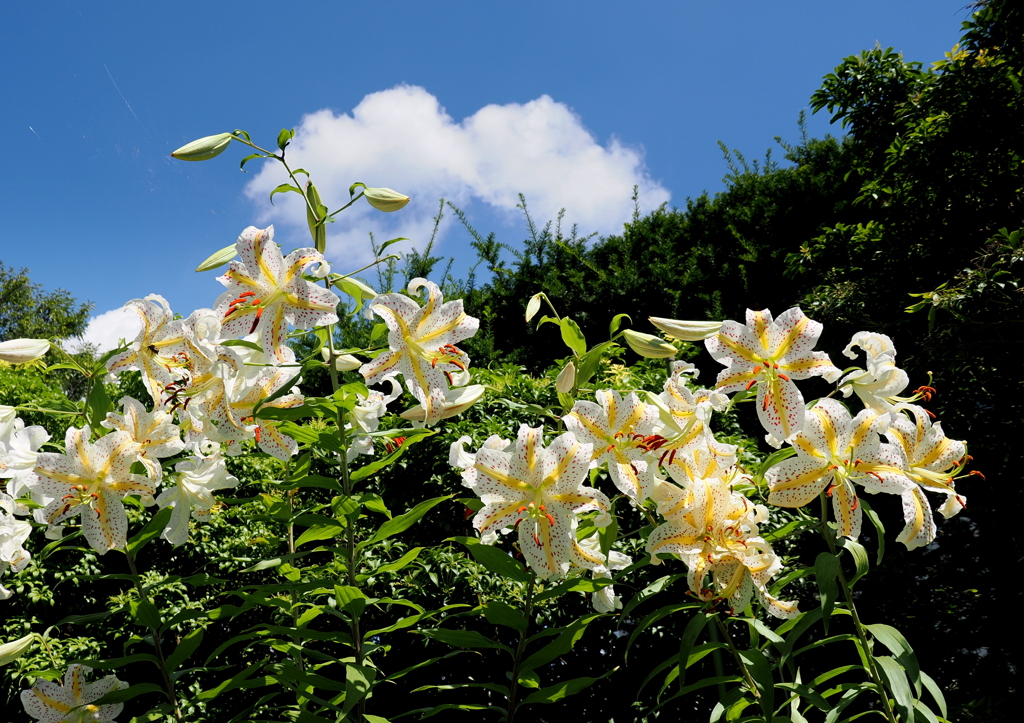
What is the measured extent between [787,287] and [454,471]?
153 inches

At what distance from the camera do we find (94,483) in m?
1.07

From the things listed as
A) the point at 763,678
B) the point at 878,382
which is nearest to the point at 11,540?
the point at 763,678

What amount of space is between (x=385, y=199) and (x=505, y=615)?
0.69 meters

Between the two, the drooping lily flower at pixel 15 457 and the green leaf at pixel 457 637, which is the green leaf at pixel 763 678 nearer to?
the green leaf at pixel 457 637

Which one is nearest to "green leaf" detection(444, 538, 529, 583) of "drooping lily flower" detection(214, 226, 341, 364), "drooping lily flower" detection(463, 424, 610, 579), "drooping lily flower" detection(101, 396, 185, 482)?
"drooping lily flower" detection(463, 424, 610, 579)

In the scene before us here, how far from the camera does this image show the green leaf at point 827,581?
0.86 metres

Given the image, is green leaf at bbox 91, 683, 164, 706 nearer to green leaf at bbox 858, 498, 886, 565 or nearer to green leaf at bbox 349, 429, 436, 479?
green leaf at bbox 349, 429, 436, 479

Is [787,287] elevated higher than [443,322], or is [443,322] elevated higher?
[787,287]

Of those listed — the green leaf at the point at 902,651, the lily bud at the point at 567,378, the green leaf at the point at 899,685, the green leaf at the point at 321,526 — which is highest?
the lily bud at the point at 567,378

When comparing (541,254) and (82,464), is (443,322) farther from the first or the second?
(541,254)

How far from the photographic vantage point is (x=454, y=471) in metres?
2.53

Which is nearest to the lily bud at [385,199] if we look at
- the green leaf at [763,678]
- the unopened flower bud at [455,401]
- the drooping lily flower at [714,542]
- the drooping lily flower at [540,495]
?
the unopened flower bud at [455,401]

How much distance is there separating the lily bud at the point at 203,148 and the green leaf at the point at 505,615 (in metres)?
0.84

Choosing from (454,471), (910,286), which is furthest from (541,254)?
(454,471)
